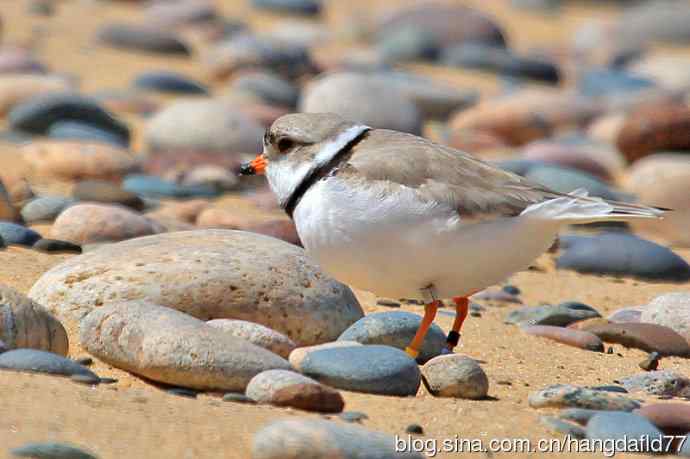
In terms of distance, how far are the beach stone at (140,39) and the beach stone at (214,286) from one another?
8.89 m

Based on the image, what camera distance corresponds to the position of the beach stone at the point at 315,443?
354 centimetres

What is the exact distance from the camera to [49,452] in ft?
11.4

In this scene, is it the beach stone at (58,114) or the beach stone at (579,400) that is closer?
the beach stone at (579,400)

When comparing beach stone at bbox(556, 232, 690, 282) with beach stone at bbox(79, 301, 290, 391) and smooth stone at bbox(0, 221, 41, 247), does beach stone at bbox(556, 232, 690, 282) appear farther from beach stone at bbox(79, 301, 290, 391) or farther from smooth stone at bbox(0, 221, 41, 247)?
beach stone at bbox(79, 301, 290, 391)

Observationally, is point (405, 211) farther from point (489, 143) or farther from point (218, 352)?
point (489, 143)

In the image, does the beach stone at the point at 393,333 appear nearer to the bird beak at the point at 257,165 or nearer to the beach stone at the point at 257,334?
the beach stone at the point at 257,334

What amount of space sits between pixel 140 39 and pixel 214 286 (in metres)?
9.37

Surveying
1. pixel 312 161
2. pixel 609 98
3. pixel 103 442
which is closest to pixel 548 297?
pixel 312 161

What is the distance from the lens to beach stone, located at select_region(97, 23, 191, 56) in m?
13.9

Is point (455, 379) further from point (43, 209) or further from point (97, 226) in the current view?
point (43, 209)

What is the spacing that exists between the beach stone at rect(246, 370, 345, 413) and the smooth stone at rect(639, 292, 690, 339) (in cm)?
222

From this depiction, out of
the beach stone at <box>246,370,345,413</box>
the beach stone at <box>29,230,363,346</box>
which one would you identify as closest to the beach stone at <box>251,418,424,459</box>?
the beach stone at <box>246,370,345,413</box>

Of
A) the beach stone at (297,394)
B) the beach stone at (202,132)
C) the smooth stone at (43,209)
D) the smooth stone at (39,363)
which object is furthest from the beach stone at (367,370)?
the beach stone at (202,132)

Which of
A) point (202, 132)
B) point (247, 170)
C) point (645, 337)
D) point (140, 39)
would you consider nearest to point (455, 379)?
point (247, 170)
